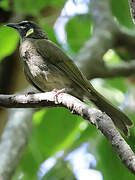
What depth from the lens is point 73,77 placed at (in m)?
4.43

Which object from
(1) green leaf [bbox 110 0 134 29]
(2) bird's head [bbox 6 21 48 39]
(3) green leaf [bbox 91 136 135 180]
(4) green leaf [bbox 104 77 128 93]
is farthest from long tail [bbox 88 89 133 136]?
(4) green leaf [bbox 104 77 128 93]

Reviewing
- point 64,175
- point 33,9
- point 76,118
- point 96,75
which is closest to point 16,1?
point 33,9

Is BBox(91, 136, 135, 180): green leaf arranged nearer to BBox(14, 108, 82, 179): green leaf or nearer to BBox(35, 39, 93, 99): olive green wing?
BBox(35, 39, 93, 99): olive green wing

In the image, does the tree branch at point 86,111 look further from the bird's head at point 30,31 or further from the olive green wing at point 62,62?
the bird's head at point 30,31

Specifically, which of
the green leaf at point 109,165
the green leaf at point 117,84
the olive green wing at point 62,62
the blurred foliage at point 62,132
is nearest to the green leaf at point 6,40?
the blurred foliage at point 62,132

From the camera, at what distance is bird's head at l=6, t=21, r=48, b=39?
17.6 ft

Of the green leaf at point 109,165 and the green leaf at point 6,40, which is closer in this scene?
the green leaf at point 109,165

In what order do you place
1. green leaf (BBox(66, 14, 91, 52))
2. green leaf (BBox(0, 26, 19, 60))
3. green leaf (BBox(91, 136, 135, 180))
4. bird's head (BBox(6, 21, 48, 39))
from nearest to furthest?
green leaf (BBox(91, 136, 135, 180)) < green leaf (BBox(0, 26, 19, 60)) < bird's head (BBox(6, 21, 48, 39)) < green leaf (BBox(66, 14, 91, 52))

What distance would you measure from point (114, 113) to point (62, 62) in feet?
2.75

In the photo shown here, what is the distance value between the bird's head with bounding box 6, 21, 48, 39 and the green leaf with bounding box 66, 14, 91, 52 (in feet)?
2.11

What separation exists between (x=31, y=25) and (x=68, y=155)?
5.25 ft

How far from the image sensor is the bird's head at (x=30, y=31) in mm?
5367

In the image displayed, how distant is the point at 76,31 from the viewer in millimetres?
6074

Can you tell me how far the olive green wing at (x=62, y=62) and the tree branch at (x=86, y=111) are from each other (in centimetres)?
90
